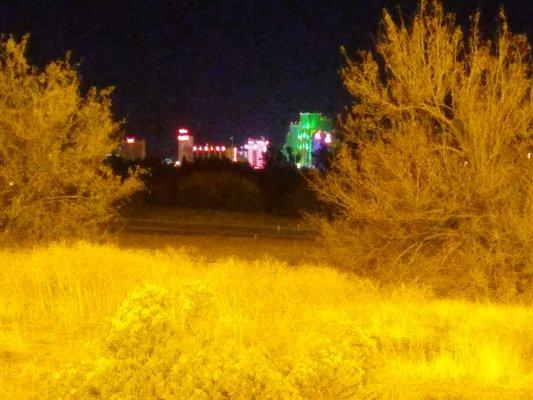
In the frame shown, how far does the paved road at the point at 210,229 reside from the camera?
35.4m

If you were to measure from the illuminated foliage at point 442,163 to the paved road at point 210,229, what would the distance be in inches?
709

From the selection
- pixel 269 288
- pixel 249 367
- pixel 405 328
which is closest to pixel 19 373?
pixel 249 367

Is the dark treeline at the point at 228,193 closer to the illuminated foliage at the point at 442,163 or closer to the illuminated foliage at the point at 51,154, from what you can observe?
the illuminated foliage at the point at 51,154

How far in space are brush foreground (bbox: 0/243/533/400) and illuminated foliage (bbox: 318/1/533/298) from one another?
904 millimetres

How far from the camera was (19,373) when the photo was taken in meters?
8.75

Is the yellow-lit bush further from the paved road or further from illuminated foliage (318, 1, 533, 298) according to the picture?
the paved road

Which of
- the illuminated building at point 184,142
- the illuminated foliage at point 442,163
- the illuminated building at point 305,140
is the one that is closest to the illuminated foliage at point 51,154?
the illuminated foliage at point 442,163

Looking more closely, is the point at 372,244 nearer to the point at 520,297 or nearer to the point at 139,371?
the point at 520,297

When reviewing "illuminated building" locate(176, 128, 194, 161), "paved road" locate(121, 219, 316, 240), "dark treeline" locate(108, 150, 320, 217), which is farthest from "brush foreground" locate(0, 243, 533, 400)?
"illuminated building" locate(176, 128, 194, 161)

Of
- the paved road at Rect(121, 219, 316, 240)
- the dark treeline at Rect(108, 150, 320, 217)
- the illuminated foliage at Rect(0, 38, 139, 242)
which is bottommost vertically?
the paved road at Rect(121, 219, 316, 240)

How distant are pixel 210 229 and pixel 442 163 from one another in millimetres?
23411

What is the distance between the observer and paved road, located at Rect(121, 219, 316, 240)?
35.4 metres

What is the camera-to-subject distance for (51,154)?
825 inches

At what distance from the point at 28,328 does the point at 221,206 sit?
1770 inches
